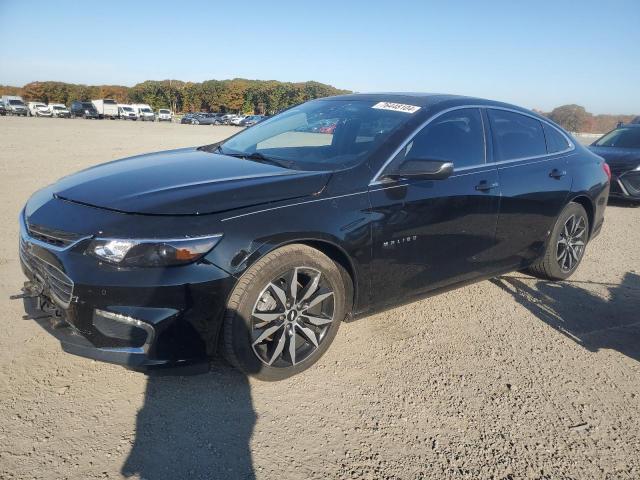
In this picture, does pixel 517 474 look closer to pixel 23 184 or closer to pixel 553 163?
pixel 553 163

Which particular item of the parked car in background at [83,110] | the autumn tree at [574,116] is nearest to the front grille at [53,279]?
the autumn tree at [574,116]

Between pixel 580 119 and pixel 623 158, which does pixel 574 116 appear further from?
pixel 623 158

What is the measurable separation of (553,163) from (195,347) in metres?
3.49

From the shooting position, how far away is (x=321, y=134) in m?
3.78

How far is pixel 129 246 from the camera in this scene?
2.33m

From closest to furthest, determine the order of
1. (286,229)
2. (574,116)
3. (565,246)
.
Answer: (286,229)
(565,246)
(574,116)

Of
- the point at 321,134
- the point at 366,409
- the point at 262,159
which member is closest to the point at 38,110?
the point at 321,134

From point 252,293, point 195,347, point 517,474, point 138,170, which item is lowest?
point 517,474

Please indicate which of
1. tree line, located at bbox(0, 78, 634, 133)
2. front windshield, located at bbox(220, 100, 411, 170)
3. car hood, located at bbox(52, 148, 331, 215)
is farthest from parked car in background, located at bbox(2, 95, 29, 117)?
car hood, located at bbox(52, 148, 331, 215)

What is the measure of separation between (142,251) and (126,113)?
5948 cm

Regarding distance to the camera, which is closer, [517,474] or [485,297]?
[517,474]

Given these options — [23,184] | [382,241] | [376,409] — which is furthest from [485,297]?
[23,184]

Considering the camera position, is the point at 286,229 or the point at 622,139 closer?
the point at 286,229

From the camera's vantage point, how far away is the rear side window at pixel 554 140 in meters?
4.39
